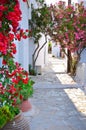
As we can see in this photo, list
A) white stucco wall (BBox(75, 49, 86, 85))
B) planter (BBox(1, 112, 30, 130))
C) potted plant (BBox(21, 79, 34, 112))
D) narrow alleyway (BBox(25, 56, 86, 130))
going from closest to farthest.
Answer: planter (BBox(1, 112, 30, 130)) → narrow alleyway (BBox(25, 56, 86, 130)) → potted plant (BBox(21, 79, 34, 112)) → white stucco wall (BBox(75, 49, 86, 85))

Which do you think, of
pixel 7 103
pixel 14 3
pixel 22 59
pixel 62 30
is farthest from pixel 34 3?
pixel 14 3

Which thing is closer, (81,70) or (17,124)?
(17,124)

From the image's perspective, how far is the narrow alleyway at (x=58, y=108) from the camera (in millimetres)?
6344

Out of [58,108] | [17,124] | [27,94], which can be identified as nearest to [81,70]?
[58,108]

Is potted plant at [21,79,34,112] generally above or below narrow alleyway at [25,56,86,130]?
above

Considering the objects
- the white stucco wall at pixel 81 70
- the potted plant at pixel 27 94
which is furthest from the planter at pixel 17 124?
the white stucco wall at pixel 81 70

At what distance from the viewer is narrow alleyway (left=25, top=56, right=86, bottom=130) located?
20.8 ft

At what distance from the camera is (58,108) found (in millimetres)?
7824

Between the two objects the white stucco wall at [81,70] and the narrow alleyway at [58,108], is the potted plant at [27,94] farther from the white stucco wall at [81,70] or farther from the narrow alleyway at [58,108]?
the white stucco wall at [81,70]

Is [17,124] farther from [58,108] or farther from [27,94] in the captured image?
[58,108]

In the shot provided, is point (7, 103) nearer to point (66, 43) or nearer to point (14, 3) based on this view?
point (14, 3)

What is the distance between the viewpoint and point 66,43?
13742mm

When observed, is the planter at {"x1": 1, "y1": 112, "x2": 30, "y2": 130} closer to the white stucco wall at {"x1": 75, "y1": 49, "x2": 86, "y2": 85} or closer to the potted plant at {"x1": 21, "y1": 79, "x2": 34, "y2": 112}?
the potted plant at {"x1": 21, "y1": 79, "x2": 34, "y2": 112}

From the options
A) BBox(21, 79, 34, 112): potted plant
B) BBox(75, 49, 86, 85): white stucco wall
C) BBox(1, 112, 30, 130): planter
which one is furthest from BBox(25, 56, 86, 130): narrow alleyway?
BBox(1, 112, 30, 130): planter
